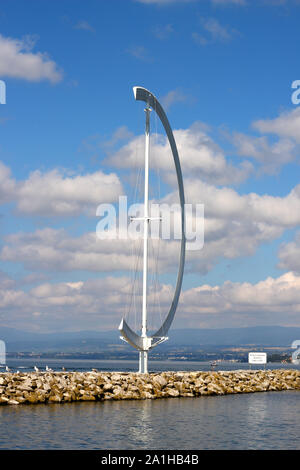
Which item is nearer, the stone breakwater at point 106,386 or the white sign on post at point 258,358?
the stone breakwater at point 106,386

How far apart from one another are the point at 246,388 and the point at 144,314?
10287 mm

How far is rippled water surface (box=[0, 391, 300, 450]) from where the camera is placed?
2050cm

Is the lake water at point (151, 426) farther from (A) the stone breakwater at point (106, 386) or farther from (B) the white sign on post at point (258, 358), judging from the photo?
(B) the white sign on post at point (258, 358)

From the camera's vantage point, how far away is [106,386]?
108 ft

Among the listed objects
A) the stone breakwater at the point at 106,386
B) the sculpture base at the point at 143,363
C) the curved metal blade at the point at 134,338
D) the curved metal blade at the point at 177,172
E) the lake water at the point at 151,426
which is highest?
the curved metal blade at the point at 177,172

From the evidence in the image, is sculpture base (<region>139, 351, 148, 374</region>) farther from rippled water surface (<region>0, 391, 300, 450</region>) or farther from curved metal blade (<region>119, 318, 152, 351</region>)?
rippled water surface (<region>0, 391, 300, 450</region>)

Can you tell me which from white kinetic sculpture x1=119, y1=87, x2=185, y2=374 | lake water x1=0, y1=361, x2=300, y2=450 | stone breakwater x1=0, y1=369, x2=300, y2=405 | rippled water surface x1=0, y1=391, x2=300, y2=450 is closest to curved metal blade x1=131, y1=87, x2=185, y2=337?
white kinetic sculpture x1=119, y1=87, x2=185, y2=374

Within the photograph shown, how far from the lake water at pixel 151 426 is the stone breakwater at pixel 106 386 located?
103 cm

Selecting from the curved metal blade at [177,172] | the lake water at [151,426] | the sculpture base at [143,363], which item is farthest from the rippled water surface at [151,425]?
the curved metal blade at [177,172]

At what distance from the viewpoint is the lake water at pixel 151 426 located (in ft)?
67.2

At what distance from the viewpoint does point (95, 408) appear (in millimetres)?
28719
